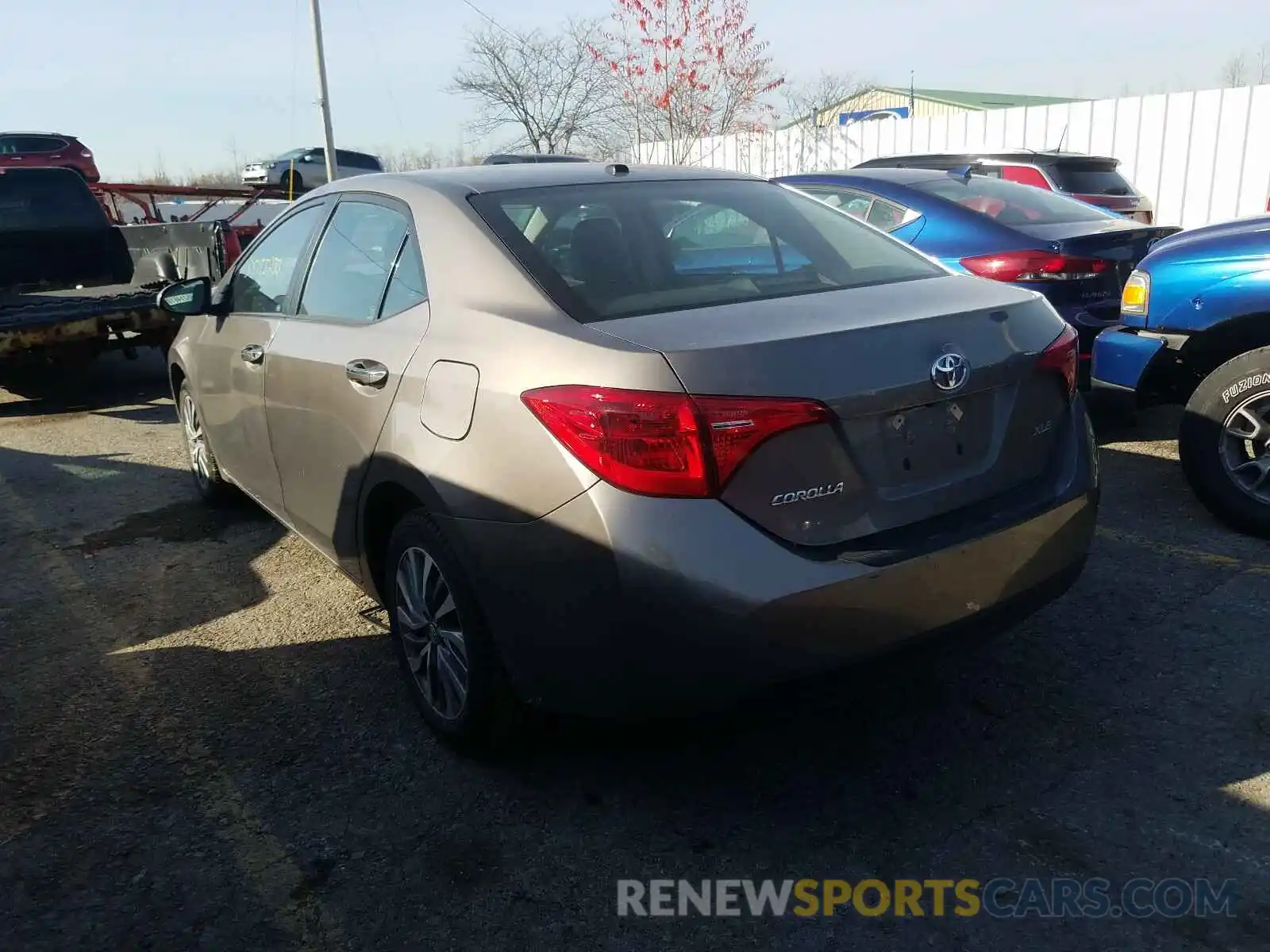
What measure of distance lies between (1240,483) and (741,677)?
3259 millimetres

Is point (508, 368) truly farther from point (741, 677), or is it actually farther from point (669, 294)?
point (741, 677)

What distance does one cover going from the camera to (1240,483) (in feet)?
14.9

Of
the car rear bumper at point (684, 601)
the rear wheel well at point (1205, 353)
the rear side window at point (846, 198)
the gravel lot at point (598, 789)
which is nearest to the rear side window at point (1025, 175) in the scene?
the rear side window at point (846, 198)

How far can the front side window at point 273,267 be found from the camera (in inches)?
160

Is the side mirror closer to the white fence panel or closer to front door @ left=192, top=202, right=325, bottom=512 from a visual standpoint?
front door @ left=192, top=202, right=325, bottom=512

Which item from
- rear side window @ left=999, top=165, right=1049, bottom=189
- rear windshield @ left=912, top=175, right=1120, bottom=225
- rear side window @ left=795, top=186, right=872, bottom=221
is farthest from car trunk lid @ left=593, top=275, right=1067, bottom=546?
rear side window @ left=999, top=165, right=1049, bottom=189

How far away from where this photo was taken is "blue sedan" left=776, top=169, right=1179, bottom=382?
240 inches

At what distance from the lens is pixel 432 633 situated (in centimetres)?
304

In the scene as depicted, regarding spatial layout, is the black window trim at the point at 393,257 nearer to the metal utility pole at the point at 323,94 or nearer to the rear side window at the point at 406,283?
the rear side window at the point at 406,283

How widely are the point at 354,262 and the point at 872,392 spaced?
1993 millimetres

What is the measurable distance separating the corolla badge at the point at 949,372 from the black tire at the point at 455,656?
4.20ft

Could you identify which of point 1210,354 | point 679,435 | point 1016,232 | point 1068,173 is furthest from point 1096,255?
point 679,435

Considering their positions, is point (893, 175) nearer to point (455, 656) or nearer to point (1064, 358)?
point (1064, 358)

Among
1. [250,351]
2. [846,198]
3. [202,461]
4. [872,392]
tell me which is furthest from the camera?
[846,198]
